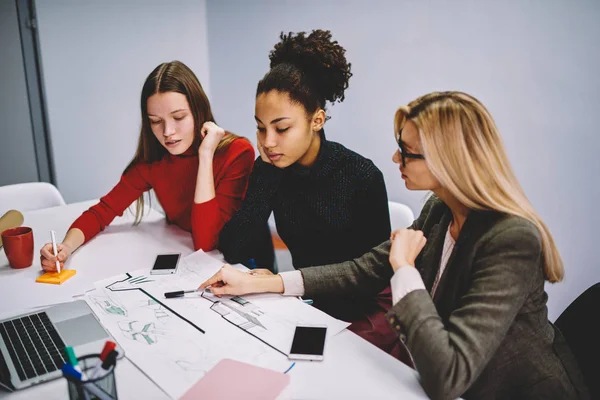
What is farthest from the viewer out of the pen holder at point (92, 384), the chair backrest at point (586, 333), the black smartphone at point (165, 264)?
the black smartphone at point (165, 264)

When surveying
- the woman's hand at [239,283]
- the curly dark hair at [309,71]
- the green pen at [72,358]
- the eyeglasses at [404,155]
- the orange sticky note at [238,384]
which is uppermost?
the curly dark hair at [309,71]

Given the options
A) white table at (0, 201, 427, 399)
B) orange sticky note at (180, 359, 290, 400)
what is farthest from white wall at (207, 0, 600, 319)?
orange sticky note at (180, 359, 290, 400)

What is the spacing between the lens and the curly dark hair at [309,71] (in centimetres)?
128

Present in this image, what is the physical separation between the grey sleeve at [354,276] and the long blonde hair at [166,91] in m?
0.65

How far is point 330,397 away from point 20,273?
99 centimetres

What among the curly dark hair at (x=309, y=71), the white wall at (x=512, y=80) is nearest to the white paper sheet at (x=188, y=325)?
the curly dark hair at (x=309, y=71)

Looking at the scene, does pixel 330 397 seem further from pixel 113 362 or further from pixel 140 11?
pixel 140 11

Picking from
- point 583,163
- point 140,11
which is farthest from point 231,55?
point 583,163

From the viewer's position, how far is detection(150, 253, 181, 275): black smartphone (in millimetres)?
1279

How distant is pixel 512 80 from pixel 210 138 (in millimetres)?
1289

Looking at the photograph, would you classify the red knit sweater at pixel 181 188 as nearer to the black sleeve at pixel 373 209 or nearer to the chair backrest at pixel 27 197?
the black sleeve at pixel 373 209

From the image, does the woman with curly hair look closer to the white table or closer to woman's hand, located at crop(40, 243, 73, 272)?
the white table

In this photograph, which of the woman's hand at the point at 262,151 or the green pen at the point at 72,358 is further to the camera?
the woman's hand at the point at 262,151

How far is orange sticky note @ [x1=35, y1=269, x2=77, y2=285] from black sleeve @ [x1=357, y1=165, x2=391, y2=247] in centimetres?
84
